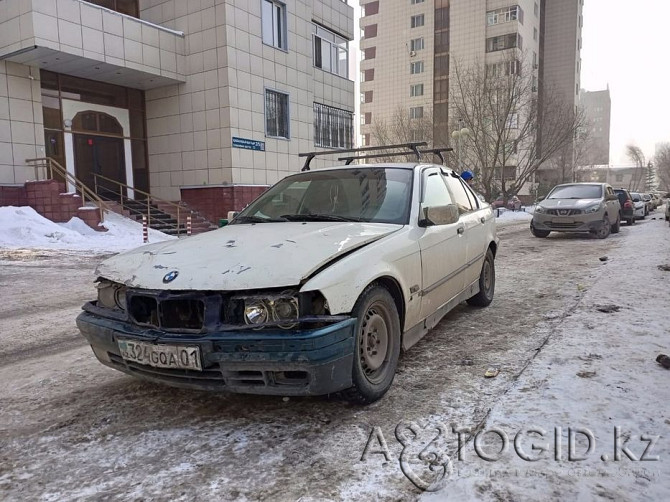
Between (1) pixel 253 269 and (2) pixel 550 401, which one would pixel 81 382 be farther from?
(2) pixel 550 401

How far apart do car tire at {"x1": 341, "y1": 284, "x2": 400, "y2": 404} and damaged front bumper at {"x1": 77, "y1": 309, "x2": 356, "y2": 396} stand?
129 mm

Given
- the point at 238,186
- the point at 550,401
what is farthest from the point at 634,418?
the point at 238,186

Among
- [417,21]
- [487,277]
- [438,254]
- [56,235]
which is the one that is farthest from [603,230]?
[417,21]

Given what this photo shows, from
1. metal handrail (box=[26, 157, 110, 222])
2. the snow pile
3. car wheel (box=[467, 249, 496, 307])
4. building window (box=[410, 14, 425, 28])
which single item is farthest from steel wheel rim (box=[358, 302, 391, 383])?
building window (box=[410, 14, 425, 28])

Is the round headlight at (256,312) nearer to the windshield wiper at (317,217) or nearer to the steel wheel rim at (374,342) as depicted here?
the steel wheel rim at (374,342)

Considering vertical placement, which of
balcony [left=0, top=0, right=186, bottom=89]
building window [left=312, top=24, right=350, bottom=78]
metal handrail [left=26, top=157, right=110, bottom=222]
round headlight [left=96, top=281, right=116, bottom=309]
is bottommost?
round headlight [left=96, top=281, right=116, bottom=309]

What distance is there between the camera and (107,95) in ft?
59.0

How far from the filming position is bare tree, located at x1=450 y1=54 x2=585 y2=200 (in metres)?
26.2

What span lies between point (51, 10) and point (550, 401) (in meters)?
16.4

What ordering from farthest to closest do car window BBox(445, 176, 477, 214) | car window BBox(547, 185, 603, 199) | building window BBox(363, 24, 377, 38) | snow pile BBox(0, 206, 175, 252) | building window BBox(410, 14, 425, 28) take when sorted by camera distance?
building window BBox(363, 24, 377, 38)
building window BBox(410, 14, 425, 28)
car window BBox(547, 185, 603, 199)
snow pile BBox(0, 206, 175, 252)
car window BBox(445, 176, 477, 214)

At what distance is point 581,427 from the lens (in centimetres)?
256

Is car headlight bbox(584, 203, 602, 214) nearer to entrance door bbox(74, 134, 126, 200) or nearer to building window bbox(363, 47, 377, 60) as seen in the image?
entrance door bbox(74, 134, 126, 200)

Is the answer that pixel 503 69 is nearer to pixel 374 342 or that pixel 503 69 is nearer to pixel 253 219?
pixel 253 219

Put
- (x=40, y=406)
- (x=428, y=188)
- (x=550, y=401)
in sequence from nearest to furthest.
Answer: (x=550, y=401)
(x=40, y=406)
(x=428, y=188)
